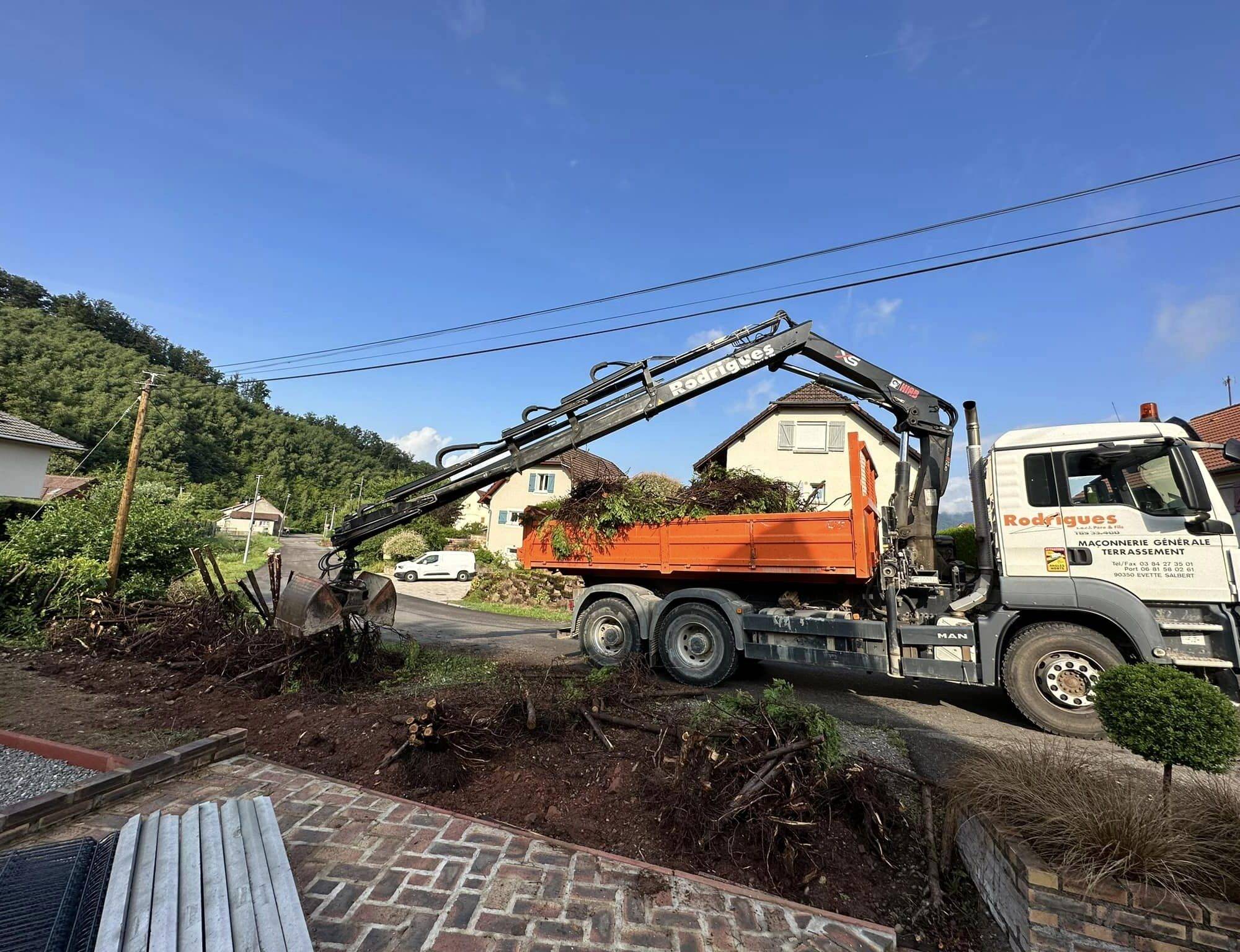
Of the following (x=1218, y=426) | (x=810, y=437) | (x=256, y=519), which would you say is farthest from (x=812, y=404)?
(x=256, y=519)

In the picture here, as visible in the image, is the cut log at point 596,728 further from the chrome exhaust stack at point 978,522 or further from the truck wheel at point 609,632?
the chrome exhaust stack at point 978,522

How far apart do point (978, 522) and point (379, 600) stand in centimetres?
780

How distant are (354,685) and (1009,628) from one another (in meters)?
7.72

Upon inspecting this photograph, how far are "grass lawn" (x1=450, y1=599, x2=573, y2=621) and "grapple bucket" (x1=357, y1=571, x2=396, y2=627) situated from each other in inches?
356

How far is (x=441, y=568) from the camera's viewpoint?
28578 mm

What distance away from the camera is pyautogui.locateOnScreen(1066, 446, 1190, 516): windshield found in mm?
5426

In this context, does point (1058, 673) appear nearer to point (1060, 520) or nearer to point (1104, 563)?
point (1104, 563)

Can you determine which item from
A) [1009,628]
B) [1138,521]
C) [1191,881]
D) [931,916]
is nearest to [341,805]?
[931,916]

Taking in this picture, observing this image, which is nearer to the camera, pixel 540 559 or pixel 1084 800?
pixel 1084 800

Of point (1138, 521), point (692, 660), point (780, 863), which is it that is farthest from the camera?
point (692, 660)

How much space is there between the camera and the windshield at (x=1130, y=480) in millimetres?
5426

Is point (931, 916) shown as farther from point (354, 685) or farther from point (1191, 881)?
point (354, 685)

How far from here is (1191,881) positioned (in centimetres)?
235

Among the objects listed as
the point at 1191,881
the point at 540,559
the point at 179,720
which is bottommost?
the point at 179,720
